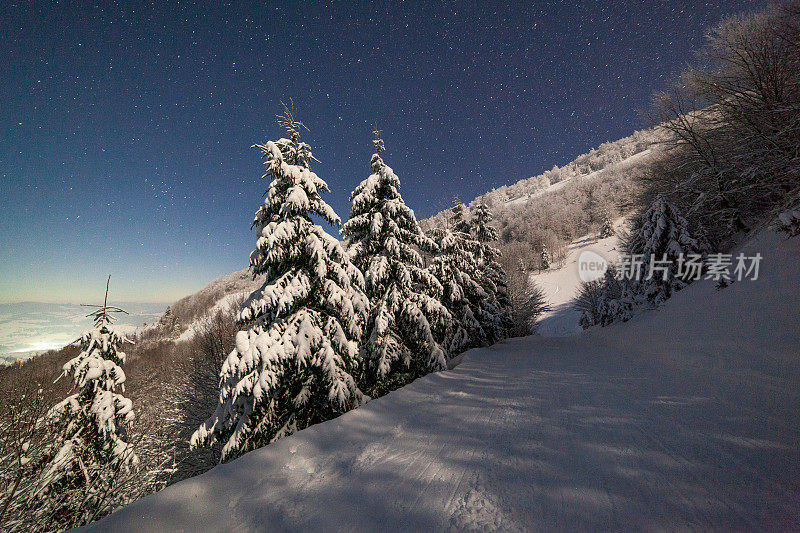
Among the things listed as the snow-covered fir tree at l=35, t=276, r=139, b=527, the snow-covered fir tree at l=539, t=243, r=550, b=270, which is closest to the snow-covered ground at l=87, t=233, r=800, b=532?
the snow-covered fir tree at l=35, t=276, r=139, b=527

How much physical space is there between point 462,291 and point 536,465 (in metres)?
9.66

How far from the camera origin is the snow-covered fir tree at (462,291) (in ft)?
40.7

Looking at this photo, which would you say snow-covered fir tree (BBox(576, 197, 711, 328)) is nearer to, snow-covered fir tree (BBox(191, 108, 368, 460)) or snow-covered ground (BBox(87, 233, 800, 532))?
snow-covered ground (BBox(87, 233, 800, 532))

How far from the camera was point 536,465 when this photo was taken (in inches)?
108

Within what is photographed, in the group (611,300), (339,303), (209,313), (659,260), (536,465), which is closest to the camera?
(536,465)

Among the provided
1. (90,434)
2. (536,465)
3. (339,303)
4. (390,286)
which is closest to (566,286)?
(390,286)

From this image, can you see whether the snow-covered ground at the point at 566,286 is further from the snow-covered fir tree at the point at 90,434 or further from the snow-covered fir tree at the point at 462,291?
the snow-covered fir tree at the point at 90,434

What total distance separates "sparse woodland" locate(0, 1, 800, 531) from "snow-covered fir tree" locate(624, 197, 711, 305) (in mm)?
73

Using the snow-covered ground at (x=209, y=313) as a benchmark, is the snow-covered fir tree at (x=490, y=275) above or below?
above

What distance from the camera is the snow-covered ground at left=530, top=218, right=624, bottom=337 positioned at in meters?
32.5

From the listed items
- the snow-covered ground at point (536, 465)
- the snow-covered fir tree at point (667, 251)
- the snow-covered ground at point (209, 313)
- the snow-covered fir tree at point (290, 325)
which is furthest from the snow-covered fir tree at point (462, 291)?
the snow-covered ground at point (209, 313)

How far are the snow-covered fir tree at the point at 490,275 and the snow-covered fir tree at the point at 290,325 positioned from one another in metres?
10.5

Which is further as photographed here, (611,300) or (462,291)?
(611,300)

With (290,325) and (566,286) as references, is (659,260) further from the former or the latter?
(566,286)
